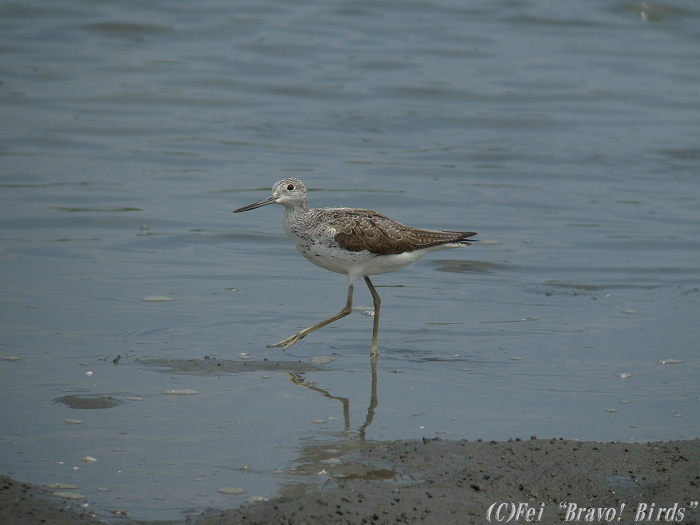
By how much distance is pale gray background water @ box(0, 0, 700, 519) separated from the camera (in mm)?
6086

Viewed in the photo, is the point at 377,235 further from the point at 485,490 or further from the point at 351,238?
the point at 485,490

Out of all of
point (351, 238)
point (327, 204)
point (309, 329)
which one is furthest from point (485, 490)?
point (327, 204)

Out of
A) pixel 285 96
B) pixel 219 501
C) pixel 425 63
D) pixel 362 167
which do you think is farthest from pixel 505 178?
pixel 219 501

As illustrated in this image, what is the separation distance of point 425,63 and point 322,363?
1553 cm

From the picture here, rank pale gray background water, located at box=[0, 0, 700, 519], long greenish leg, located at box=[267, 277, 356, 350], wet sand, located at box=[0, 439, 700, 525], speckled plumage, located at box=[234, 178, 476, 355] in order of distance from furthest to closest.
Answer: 1. speckled plumage, located at box=[234, 178, 476, 355]
2. long greenish leg, located at box=[267, 277, 356, 350]
3. pale gray background water, located at box=[0, 0, 700, 519]
4. wet sand, located at box=[0, 439, 700, 525]

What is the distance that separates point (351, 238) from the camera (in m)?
8.00

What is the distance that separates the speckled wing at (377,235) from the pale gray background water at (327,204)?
73 centimetres

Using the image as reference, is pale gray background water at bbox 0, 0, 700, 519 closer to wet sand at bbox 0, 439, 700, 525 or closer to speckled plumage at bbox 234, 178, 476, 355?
wet sand at bbox 0, 439, 700, 525

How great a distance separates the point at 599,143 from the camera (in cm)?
1691

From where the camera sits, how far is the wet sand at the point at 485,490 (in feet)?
15.0

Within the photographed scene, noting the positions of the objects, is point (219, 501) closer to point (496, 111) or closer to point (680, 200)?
point (680, 200)

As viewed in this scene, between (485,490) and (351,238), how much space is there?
3.40 m

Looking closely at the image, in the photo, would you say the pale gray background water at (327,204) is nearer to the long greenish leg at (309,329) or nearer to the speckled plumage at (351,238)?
the long greenish leg at (309,329)

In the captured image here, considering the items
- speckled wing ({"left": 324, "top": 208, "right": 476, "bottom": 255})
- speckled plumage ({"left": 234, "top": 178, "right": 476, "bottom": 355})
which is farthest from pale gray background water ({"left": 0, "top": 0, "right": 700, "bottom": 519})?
speckled wing ({"left": 324, "top": 208, "right": 476, "bottom": 255})
